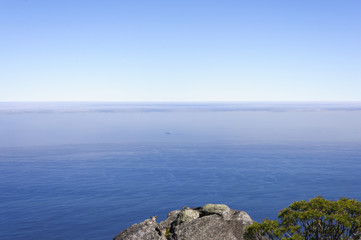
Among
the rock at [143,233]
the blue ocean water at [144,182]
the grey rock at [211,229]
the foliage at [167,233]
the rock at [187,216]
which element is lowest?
the blue ocean water at [144,182]

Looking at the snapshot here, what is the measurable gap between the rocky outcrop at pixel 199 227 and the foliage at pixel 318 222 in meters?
8.89

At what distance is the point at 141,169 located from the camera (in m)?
142

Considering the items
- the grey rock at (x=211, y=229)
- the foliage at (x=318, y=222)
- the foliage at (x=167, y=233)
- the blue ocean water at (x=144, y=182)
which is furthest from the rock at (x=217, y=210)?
the blue ocean water at (x=144, y=182)

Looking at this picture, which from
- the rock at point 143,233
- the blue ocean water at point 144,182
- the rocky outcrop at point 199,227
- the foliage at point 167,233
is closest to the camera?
the rocky outcrop at point 199,227

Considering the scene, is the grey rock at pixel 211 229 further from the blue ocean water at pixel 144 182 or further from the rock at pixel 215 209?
the blue ocean water at pixel 144 182

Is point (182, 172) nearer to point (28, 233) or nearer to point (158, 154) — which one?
point (158, 154)

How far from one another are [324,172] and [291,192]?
33.2 metres

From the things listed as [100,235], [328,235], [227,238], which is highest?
[328,235]

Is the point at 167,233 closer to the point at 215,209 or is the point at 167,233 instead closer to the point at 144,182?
the point at 215,209

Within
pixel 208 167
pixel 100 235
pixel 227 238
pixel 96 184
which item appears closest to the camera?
pixel 227 238

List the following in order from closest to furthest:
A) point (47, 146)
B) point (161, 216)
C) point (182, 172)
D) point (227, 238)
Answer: point (227, 238)
point (161, 216)
point (182, 172)
point (47, 146)

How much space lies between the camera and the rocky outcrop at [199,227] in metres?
43.8

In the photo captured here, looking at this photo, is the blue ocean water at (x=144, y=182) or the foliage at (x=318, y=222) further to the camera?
the blue ocean water at (x=144, y=182)

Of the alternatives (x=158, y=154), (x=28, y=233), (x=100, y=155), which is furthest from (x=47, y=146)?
(x=28, y=233)
